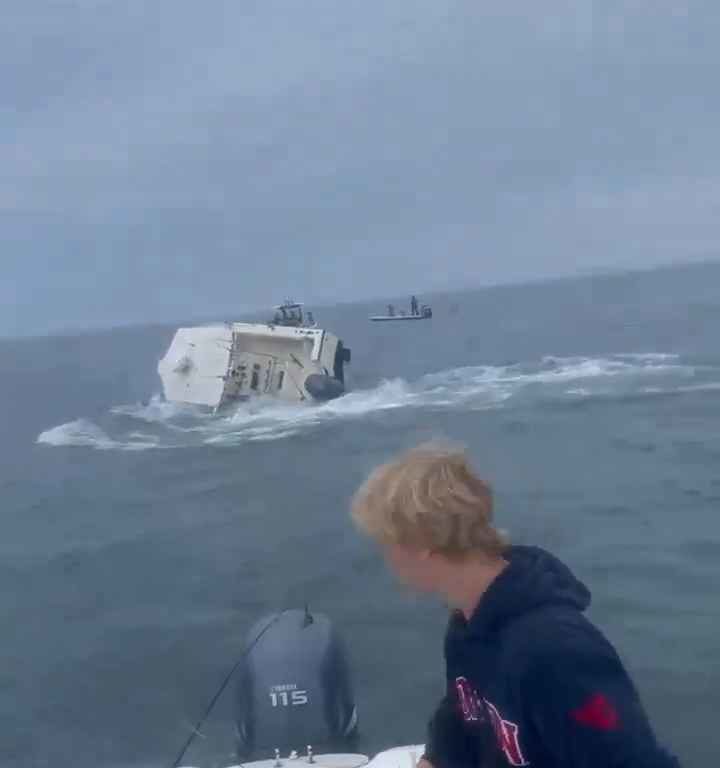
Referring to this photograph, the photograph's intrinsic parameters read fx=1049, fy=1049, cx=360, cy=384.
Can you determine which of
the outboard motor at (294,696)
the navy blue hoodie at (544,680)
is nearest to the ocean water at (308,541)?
the navy blue hoodie at (544,680)

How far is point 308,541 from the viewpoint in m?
21.3

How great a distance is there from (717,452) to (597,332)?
5389 centimetres

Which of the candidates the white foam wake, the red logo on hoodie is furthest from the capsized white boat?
the red logo on hoodie

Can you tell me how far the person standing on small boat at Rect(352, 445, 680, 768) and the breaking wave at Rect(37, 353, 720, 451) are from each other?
3518cm

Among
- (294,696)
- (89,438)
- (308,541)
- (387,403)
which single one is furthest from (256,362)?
(294,696)

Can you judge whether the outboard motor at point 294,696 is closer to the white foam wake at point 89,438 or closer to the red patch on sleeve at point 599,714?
the red patch on sleeve at point 599,714

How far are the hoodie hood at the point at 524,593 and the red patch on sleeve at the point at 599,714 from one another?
0.26 meters

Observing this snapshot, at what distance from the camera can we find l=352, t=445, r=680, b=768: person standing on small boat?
2.38 m

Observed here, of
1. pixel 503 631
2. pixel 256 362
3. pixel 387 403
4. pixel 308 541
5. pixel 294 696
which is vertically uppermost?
pixel 503 631

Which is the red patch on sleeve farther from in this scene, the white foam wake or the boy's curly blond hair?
the white foam wake

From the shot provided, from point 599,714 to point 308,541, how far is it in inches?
754

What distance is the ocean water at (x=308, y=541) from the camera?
12398 mm

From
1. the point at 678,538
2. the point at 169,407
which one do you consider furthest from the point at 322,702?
the point at 169,407

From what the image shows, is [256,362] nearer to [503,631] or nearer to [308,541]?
[308,541]
